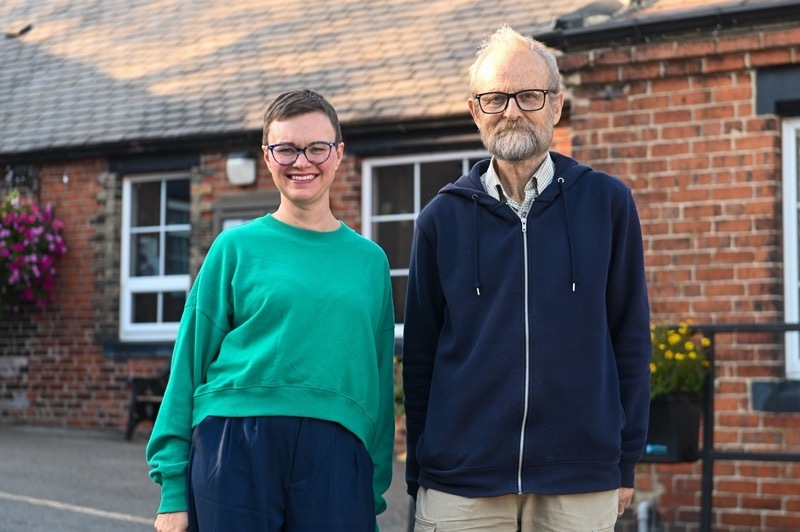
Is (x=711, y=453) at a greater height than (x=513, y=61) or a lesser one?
lesser

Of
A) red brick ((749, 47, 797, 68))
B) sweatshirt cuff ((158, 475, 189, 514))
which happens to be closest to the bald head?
sweatshirt cuff ((158, 475, 189, 514))

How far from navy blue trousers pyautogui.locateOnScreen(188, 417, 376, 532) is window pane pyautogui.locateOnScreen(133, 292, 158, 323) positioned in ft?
29.5

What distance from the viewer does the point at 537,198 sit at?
9.79 feet

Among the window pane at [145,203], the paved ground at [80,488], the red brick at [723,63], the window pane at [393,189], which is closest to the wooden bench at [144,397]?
the paved ground at [80,488]

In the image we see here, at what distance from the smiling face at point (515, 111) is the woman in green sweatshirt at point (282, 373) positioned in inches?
16.0

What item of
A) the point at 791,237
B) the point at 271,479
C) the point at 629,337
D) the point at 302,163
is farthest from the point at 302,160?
the point at 791,237

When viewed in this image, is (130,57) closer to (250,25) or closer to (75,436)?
(250,25)

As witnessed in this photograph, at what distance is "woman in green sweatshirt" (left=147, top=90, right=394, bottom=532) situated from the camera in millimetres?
2834

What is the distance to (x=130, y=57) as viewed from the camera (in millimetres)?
12742

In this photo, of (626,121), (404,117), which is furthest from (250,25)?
(626,121)

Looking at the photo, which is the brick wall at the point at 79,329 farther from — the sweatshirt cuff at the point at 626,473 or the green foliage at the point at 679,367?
the sweatshirt cuff at the point at 626,473

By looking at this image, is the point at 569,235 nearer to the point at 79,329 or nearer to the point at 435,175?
the point at 435,175

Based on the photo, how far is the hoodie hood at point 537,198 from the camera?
293cm

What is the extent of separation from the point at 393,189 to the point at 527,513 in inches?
297
